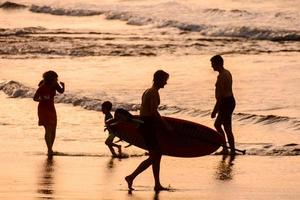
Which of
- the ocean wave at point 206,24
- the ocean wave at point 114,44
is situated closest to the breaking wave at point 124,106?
the ocean wave at point 114,44

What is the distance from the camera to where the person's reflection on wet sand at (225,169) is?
1323cm

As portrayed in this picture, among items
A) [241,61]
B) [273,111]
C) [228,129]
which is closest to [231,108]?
[228,129]

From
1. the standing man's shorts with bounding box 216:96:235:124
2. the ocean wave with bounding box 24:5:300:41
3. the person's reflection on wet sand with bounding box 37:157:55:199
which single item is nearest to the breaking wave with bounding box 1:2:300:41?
the ocean wave with bounding box 24:5:300:41

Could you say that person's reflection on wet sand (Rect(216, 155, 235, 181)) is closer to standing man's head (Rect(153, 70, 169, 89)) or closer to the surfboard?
the surfboard

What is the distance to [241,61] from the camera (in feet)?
98.4

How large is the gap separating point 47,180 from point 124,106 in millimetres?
8567

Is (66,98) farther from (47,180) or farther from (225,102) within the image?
(47,180)

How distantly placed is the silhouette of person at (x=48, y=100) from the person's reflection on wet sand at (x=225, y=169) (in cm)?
242

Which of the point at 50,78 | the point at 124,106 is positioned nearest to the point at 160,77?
the point at 50,78

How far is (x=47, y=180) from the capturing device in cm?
1281

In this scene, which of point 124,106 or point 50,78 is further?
point 124,106

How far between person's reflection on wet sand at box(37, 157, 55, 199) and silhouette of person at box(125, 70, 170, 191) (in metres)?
0.90

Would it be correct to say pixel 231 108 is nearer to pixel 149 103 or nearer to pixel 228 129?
pixel 228 129

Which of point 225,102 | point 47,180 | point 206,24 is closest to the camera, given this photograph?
point 47,180
